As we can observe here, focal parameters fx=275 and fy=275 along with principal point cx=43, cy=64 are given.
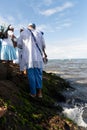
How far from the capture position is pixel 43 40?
7.75 meters

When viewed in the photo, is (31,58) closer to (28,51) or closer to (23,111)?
(28,51)

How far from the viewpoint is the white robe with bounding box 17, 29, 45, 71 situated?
24.5 feet

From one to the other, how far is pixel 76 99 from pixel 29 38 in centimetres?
429

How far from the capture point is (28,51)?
7516 millimetres

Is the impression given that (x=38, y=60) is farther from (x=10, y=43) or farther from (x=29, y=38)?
(x=10, y=43)

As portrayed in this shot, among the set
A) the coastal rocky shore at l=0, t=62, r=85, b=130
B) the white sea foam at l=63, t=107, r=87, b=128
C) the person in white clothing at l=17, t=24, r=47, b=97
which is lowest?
the white sea foam at l=63, t=107, r=87, b=128

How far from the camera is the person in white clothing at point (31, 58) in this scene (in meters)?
7.46

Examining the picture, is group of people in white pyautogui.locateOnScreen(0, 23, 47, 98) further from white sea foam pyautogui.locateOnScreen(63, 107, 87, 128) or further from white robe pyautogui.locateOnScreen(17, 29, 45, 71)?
white sea foam pyautogui.locateOnScreen(63, 107, 87, 128)

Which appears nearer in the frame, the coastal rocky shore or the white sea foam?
the coastal rocky shore

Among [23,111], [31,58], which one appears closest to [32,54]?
[31,58]

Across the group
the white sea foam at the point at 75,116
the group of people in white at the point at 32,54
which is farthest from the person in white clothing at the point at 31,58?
the white sea foam at the point at 75,116

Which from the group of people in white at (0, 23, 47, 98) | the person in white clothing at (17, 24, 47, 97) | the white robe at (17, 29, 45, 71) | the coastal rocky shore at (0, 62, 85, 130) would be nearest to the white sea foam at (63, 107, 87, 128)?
the coastal rocky shore at (0, 62, 85, 130)

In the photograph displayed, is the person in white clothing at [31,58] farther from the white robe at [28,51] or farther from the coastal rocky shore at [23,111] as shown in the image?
the coastal rocky shore at [23,111]

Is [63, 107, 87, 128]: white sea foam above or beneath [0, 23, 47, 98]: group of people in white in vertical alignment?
beneath
